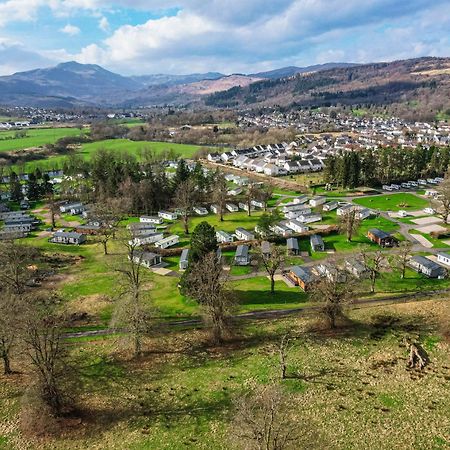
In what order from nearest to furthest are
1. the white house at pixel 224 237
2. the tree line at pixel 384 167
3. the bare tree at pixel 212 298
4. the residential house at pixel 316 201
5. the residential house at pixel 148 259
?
the bare tree at pixel 212 298
the residential house at pixel 148 259
the white house at pixel 224 237
the residential house at pixel 316 201
the tree line at pixel 384 167

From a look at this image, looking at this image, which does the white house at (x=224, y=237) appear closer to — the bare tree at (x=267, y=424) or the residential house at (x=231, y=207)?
the residential house at (x=231, y=207)

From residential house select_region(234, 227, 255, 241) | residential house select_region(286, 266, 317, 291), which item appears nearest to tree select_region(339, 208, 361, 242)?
residential house select_region(286, 266, 317, 291)

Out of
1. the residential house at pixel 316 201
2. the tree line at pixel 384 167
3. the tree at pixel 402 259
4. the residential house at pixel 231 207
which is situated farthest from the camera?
the tree line at pixel 384 167

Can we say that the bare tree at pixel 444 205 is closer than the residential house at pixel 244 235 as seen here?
No

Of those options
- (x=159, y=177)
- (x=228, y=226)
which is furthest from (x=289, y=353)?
(x=159, y=177)

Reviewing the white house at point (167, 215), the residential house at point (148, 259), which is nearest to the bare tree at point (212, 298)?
the residential house at point (148, 259)

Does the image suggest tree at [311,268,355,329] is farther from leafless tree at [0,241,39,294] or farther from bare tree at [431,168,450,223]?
bare tree at [431,168,450,223]

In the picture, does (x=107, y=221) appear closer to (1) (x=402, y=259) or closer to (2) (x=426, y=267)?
(1) (x=402, y=259)
